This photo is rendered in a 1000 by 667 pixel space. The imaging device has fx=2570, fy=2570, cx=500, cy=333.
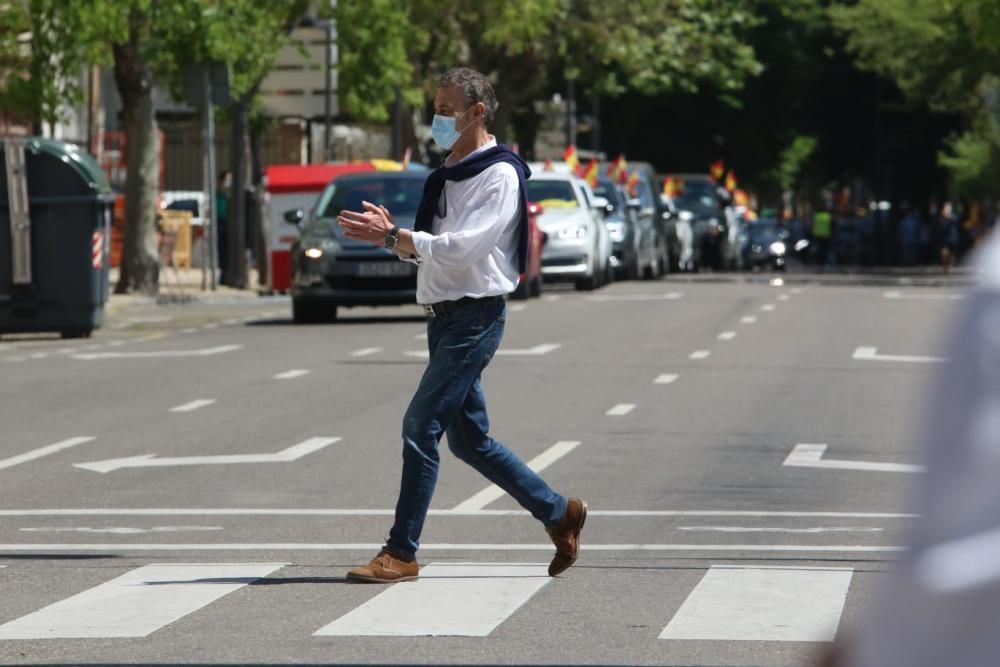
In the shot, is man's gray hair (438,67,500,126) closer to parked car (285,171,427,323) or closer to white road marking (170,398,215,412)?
white road marking (170,398,215,412)

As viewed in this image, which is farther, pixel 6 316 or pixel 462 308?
pixel 6 316

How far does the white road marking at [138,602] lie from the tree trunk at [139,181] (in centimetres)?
2623

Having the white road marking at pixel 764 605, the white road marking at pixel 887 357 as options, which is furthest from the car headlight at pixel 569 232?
the white road marking at pixel 764 605

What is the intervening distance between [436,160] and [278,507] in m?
46.4

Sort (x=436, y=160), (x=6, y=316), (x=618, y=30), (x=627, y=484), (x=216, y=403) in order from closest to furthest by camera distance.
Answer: (x=627, y=484) → (x=216, y=403) → (x=6, y=316) → (x=618, y=30) → (x=436, y=160)

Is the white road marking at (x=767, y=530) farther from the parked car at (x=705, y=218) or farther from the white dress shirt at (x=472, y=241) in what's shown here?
the parked car at (x=705, y=218)

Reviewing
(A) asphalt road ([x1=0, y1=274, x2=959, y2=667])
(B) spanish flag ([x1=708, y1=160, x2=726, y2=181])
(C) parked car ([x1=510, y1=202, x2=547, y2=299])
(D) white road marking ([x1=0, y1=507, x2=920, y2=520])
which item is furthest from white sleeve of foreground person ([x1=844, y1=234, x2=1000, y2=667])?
(B) spanish flag ([x1=708, y1=160, x2=726, y2=181])

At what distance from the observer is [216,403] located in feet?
54.4

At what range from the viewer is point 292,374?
19.1 metres

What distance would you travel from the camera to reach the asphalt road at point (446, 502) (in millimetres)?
7160

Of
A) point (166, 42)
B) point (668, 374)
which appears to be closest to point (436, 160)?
point (166, 42)

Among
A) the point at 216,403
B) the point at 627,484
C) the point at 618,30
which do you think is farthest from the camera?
the point at 618,30

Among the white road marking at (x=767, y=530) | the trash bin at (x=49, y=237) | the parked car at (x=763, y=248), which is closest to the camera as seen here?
the white road marking at (x=767, y=530)

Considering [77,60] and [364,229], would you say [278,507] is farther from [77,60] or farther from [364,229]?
[77,60]
